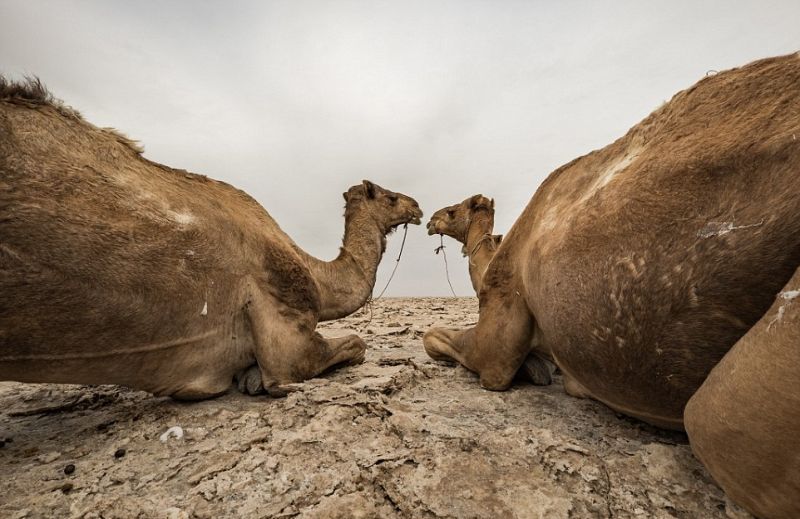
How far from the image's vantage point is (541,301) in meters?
2.26

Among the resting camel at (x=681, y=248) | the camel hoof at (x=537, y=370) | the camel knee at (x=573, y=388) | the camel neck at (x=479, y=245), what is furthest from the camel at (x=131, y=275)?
the camel neck at (x=479, y=245)

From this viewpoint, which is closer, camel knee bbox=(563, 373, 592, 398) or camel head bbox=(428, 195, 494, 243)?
camel knee bbox=(563, 373, 592, 398)

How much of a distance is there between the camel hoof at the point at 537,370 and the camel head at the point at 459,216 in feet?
10.2

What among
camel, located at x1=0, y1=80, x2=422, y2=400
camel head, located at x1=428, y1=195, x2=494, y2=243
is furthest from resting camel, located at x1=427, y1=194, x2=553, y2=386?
camel, located at x1=0, y1=80, x2=422, y2=400

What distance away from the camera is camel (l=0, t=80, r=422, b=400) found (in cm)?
190

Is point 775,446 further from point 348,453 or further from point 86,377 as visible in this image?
point 86,377

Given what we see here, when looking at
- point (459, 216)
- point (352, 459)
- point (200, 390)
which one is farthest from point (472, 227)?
point (352, 459)

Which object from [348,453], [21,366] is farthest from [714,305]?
[21,366]

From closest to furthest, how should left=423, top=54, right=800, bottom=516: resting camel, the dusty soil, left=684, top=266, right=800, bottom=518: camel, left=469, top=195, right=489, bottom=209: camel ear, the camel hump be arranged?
left=684, top=266, right=800, bottom=518: camel
left=423, top=54, right=800, bottom=516: resting camel
the dusty soil
the camel hump
left=469, top=195, right=489, bottom=209: camel ear

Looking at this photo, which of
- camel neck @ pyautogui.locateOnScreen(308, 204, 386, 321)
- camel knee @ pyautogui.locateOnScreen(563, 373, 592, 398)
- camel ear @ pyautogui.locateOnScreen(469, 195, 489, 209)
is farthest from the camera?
camel ear @ pyautogui.locateOnScreen(469, 195, 489, 209)

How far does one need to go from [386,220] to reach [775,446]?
14.1 ft

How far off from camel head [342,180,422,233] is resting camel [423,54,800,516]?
2.94 meters

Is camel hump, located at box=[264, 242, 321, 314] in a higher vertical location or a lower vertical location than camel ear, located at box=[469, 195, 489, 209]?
lower

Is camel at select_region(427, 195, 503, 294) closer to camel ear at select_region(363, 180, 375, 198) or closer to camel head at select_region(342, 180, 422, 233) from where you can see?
camel head at select_region(342, 180, 422, 233)
